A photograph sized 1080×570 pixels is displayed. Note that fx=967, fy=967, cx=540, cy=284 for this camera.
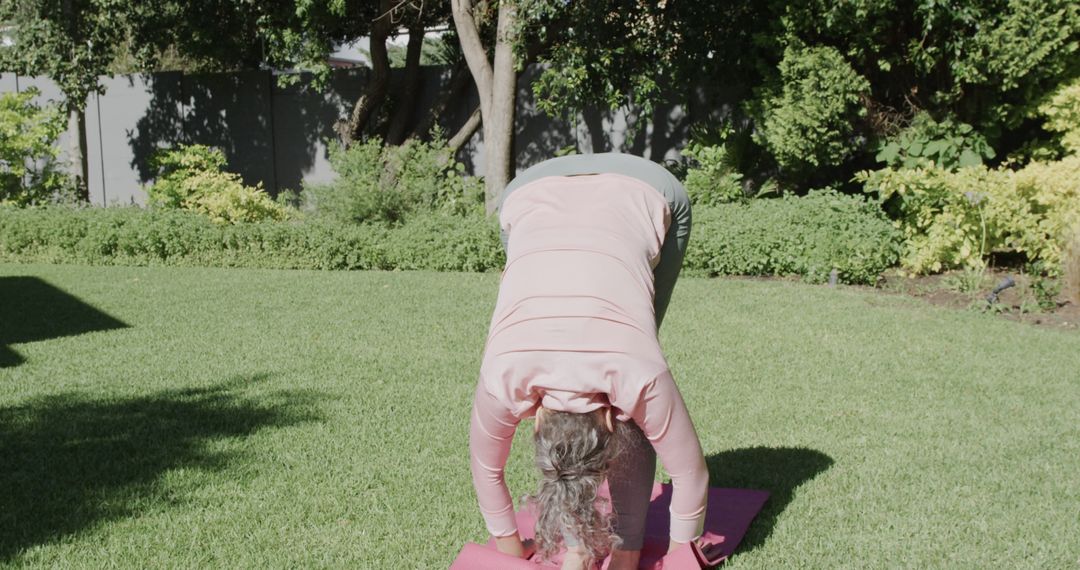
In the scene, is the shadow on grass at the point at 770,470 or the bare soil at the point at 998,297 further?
the bare soil at the point at 998,297

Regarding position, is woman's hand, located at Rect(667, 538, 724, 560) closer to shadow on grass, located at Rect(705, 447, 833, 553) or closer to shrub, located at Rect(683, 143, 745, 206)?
shadow on grass, located at Rect(705, 447, 833, 553)

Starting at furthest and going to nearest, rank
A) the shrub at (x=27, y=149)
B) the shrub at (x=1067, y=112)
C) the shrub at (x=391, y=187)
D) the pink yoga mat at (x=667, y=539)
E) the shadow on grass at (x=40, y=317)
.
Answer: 1. the shrub at (x=27, y=149)
2. the shrub at (x=391, y=187)
3. the shrub at (x=1067, y=112)
4. the shadow on grass at (x=40, y=317)
5. the pink yoga mat at (x=667, y=539)

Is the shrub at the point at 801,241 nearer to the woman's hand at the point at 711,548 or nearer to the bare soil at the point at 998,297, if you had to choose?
the bare soil at the point at 998,297

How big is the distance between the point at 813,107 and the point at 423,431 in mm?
6218

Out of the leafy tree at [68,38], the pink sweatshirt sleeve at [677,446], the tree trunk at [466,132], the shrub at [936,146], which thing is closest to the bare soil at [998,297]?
the shrub at [936,146]

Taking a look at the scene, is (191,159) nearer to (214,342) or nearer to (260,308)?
(260,308)

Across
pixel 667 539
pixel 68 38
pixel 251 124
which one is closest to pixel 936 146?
pixel 667 539

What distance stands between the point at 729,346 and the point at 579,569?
12.9 ft

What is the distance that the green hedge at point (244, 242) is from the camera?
414 inches

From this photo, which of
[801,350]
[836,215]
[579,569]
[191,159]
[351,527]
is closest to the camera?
[579,569]

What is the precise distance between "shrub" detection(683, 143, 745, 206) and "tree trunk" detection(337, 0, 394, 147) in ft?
16.5

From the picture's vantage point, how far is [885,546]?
3488 mm

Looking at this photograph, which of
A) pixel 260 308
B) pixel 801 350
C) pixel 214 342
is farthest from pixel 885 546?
pixel 260 308

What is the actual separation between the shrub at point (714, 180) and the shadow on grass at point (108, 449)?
248 inches
